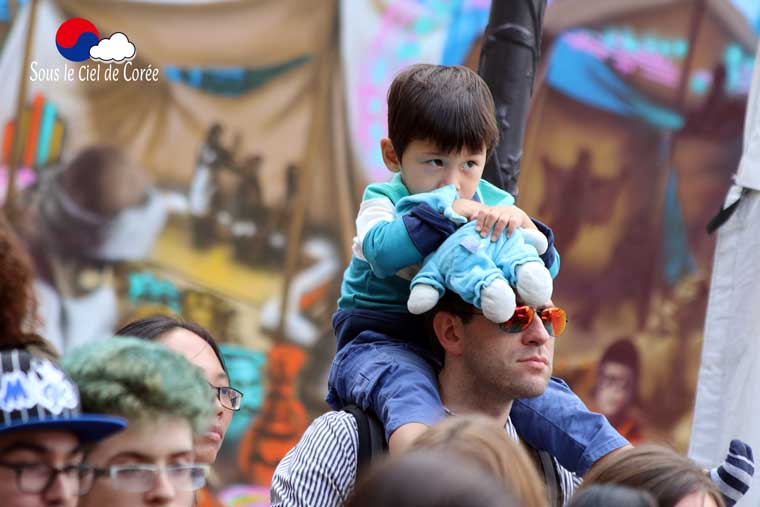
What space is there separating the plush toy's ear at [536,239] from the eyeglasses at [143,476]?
137 centimetres

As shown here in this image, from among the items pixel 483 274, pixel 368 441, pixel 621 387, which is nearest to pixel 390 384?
pixel 368 441

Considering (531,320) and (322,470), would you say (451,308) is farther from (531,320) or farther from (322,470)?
(322,470)

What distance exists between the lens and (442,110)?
3752 mm

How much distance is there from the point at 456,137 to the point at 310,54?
16.6ft

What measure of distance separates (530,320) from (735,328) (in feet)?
4.77

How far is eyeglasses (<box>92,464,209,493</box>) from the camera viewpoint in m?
2.57

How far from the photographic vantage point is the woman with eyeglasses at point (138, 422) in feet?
8.43

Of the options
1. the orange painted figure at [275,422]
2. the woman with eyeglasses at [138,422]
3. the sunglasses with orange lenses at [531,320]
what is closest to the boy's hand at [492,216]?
the sunglasses with orange lenses at [531,320]

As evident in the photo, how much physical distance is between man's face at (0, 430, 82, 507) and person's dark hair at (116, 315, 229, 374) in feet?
4.80

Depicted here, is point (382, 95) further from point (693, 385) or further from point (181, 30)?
point (693, 385)

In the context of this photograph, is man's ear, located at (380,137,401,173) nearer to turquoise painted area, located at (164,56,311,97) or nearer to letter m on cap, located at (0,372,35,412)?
letter m on cap, located at (0,372,35,412)

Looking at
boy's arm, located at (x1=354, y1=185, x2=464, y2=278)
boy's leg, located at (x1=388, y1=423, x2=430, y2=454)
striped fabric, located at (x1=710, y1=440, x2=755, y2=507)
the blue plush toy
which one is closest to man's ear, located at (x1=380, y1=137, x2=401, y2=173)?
boy's arm, located at (x1=354, y1=185, x2=464, y2=278)

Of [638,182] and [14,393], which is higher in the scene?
[14,393]

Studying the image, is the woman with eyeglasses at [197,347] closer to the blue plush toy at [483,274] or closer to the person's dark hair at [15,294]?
the blue plush toy at [483,274]
